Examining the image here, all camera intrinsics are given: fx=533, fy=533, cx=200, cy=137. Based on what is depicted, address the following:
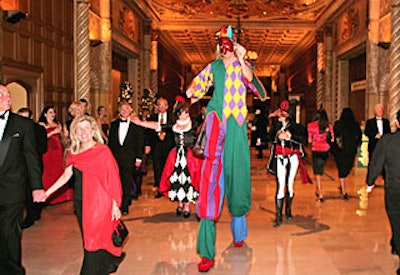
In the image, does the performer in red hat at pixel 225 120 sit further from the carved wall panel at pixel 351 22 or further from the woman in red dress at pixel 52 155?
the carved wall panel at pixel 351 22

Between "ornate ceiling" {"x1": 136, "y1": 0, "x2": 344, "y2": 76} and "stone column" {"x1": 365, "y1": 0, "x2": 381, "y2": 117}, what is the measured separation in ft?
11.7

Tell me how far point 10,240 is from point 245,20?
687 inches

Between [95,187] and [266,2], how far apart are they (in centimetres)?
1475

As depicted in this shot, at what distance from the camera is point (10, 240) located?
4.11 meters

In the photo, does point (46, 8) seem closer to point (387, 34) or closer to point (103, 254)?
point (103, 254)

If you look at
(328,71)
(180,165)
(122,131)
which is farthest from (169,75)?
(180,165)

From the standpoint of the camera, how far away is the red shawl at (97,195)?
388cm

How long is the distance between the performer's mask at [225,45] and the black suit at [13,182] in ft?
6.08

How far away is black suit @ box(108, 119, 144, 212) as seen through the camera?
7520 millimetres

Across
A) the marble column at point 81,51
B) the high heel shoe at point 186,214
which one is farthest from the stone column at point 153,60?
the high heel shoe at point 186,214

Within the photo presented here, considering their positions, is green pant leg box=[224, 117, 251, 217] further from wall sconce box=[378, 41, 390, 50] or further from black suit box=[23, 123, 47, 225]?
wall sconce box=[378, 41, 390, 50]

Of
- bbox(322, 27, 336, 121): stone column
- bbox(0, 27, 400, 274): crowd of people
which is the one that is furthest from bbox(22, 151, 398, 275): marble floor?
bbox(322, 27, 336, 121): stone column

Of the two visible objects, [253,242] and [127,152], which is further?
[127,152]

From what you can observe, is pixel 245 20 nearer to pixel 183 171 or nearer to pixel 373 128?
pixel 373 128
